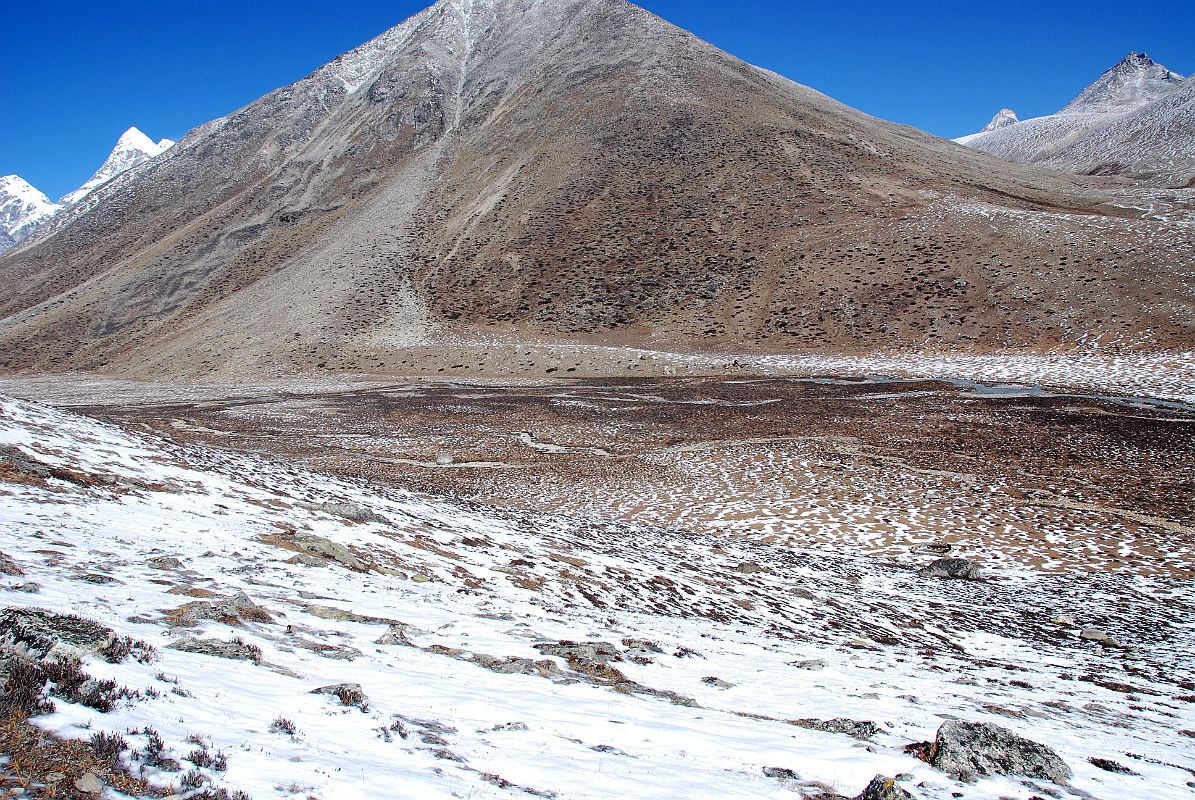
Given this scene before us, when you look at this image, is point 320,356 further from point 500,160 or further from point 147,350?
point 500,160

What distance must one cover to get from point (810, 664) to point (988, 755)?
2819 mm

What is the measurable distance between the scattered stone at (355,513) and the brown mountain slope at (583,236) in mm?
40741

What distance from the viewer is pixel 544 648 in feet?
22.6

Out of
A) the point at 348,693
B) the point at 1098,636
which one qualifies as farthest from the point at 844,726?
the point at 1098,636

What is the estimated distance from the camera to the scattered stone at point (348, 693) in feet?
15.7

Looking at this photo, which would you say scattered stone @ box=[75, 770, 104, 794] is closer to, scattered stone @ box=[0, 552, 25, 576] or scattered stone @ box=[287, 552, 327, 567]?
scattered stone @ box=[0, 552, 25, 576]

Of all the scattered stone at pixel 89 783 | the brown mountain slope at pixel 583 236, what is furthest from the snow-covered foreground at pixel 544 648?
the brown mountain slope at pixel 583 236

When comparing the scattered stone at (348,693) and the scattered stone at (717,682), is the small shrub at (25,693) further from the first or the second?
the scattered stone at (717,682)

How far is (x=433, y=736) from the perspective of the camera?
14.7ft

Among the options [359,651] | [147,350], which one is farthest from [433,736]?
[147,350]

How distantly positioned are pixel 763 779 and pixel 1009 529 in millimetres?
14035

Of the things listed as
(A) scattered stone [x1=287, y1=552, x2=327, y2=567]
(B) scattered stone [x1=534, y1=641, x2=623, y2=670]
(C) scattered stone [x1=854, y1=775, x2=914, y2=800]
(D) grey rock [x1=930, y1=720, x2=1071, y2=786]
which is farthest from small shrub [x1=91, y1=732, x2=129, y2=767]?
(A) scattered stone [x1=287, y1=552, x2=327, y2=567]

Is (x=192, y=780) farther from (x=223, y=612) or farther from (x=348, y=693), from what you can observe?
(x=223, y=612)

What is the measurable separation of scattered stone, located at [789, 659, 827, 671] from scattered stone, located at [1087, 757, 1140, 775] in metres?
2.73
